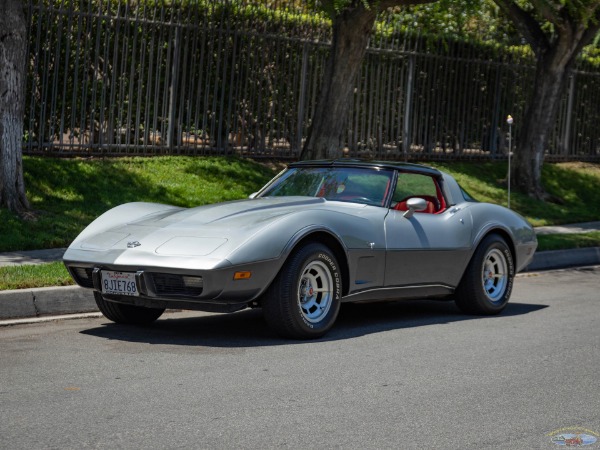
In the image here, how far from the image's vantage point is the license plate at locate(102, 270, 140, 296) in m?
7.43

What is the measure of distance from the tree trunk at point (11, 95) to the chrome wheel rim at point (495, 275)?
5.82 m

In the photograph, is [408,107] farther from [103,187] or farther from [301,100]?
[103,187]

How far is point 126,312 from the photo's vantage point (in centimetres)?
830

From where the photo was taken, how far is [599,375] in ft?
22.6

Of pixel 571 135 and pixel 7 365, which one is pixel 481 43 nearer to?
pixel 571 135

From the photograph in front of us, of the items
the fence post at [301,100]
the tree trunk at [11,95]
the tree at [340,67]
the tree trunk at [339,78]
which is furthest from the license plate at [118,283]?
the fence post at [301,100]

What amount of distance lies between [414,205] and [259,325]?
1571 millimetres

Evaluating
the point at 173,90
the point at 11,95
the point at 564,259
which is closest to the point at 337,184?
the point at 11,95

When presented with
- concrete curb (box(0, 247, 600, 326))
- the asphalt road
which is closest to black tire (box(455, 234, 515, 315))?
the asphalt road

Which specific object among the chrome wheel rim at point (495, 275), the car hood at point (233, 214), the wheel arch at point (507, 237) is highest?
the car hood at point (233, 214)

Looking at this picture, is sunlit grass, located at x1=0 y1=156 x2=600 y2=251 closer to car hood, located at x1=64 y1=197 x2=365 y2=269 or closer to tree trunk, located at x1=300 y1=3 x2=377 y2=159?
tree trunk, located at x1=300 y1=3 x2=377 y2=159

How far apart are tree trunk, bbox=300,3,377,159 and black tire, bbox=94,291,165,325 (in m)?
7.54

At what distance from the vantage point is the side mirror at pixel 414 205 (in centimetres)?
859

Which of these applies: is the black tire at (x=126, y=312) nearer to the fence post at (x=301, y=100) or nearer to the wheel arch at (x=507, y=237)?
the wheel arch at (x=507, y=237)
